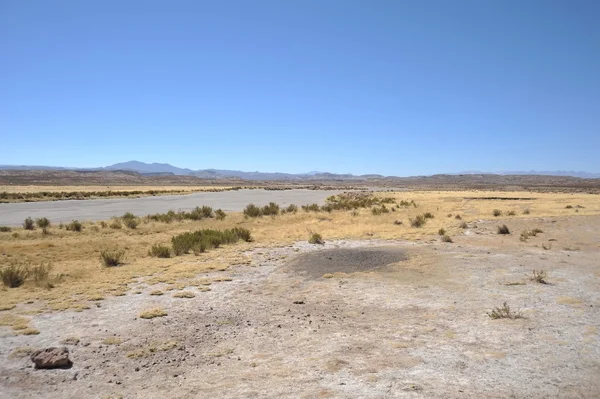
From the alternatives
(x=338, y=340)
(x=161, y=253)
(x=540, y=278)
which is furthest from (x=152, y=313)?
(x=540, y=278)

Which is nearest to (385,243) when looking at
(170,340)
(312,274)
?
(312,274)

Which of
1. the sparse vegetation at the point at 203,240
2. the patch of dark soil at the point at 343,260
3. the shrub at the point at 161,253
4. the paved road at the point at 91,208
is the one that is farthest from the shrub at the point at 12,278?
the paved road at the point at 91,208

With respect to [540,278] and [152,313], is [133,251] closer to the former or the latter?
[152,313]

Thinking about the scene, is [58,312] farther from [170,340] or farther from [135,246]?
[135,246]

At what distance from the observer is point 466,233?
22.5 m

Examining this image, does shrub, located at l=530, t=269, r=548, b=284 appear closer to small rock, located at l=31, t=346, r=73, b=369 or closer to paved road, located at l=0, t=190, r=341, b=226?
small rock, located at l=31, t=346, r=73, b=369

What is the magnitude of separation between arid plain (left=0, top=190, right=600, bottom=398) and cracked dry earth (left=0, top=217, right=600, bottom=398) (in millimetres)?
32

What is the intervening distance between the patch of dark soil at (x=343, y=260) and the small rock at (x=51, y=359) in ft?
24.4

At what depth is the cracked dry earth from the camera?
5711mm

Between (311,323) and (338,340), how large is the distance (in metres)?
1.10

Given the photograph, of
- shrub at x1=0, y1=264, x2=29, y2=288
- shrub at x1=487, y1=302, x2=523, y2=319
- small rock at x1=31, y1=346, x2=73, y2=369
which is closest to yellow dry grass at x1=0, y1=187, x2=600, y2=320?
shrub at x1=0, y1=264, x2=29, y2=288

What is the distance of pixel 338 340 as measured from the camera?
7.42m

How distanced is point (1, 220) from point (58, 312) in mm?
28203

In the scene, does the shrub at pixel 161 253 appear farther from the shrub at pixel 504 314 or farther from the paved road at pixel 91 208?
the paved road at pixel 91 208
